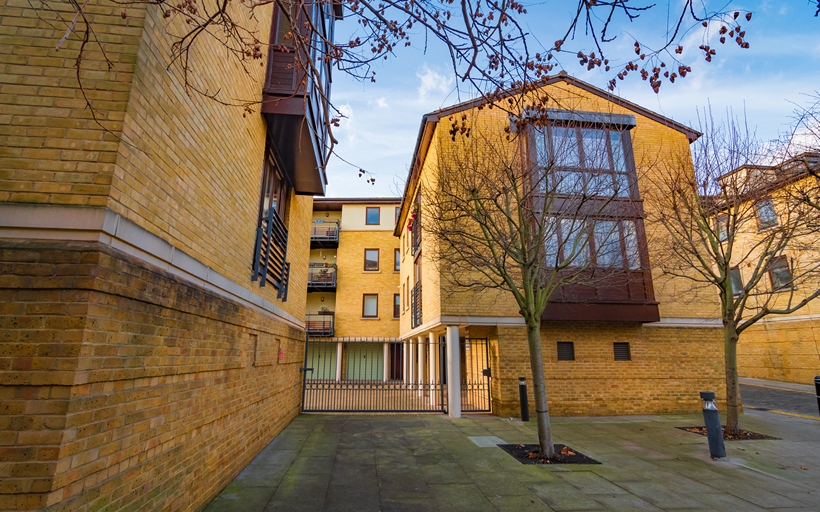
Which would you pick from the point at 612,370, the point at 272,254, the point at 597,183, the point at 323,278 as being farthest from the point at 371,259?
the point at 597,183

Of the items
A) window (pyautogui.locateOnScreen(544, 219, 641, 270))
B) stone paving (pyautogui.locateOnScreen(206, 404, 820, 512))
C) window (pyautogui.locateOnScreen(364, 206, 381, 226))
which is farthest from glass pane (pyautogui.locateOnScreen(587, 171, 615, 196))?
window (pyautogui.locateOnScreen(364, 206, 381, 226))

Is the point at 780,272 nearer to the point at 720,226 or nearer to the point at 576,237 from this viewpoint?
the point at 720,226

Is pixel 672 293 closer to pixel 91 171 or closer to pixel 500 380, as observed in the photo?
pixel 500 380

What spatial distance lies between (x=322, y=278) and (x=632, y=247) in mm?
17447

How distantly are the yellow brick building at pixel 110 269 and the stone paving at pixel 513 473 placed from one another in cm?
124

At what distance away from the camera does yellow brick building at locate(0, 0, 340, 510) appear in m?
2.37

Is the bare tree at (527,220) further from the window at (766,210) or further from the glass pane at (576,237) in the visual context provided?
the window at (766,210)

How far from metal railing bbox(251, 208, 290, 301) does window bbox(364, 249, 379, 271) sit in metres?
16.1

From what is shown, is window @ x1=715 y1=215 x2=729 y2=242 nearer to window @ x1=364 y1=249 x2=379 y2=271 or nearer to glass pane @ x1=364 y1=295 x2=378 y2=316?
glass pane @ x1=364 y1=295 x2=378 y2=316

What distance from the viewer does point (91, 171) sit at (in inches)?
108

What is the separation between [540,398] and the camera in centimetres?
684

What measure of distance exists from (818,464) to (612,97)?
10.3 metres

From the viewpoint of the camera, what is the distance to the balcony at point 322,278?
2411 centimetres

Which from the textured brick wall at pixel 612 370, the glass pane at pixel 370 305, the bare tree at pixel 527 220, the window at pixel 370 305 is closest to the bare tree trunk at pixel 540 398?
the bare tree at pixel 527 220
